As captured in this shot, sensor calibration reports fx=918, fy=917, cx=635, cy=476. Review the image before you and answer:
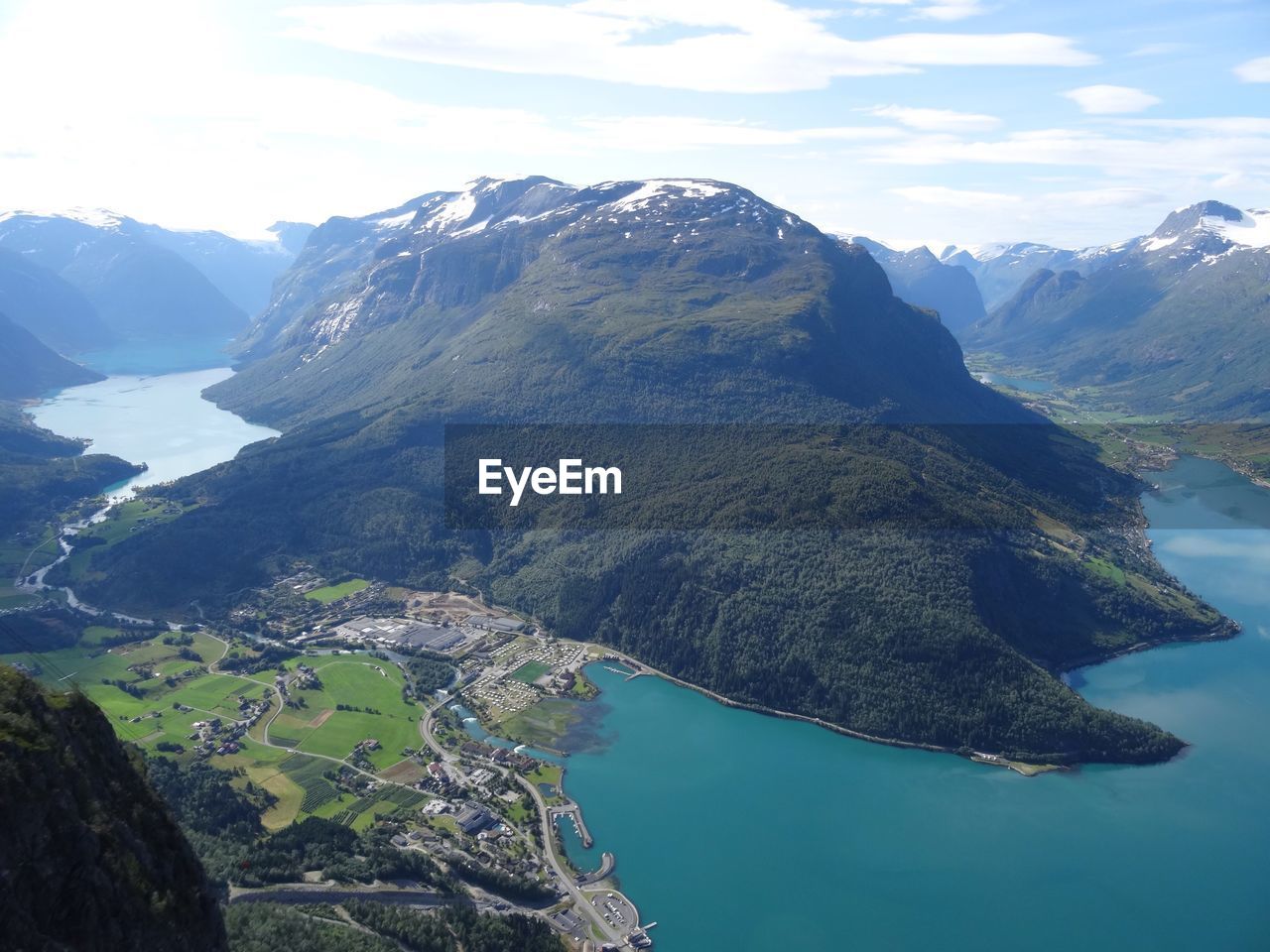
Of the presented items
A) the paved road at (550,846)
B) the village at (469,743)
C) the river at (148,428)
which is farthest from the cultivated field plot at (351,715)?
the river at (148,428)

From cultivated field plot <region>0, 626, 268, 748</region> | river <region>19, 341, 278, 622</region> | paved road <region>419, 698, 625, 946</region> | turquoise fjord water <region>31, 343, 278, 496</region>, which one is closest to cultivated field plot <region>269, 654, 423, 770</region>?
paved road <region>419, 698, 625, 946</region>

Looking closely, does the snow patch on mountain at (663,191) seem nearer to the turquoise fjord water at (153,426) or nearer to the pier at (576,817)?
the turquoise fjord water at (153,426)

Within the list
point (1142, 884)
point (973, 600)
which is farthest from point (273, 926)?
point (973, 600)

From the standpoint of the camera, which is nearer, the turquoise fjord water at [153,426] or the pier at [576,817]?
the pier at [576,817]

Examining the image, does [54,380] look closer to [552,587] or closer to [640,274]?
[640,274]

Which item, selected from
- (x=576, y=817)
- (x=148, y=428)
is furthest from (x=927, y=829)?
(x=148, y=428)

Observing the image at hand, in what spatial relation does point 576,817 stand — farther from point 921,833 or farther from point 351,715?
point 351,715
